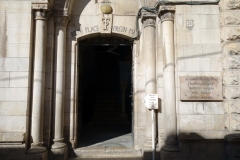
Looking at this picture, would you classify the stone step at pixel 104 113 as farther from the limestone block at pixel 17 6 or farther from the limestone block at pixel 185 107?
the limestone block at pixel 17 6

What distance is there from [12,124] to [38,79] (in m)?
1.22

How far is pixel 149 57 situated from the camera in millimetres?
6664

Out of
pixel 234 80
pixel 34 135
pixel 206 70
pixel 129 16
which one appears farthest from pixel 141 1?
pixel 34 135

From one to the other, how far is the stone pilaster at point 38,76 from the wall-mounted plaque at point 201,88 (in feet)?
11.4

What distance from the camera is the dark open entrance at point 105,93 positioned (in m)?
8.73

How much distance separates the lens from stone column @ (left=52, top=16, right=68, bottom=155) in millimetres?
6445

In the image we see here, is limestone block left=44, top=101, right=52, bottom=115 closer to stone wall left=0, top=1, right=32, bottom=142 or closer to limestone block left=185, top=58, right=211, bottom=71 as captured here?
stone wall left=0, top=1, right=32, bottom=142

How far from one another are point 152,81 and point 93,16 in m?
2.58

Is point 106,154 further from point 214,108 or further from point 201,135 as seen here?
point 214,108

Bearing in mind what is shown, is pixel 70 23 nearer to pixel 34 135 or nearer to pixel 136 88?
pixel 136 88

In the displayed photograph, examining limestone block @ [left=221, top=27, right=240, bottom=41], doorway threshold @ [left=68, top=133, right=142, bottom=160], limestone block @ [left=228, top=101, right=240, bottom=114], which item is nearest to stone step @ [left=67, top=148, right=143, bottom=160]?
doorway threshold @ [left=68, top=133, right=142, bottom=160]

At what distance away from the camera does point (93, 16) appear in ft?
23.8

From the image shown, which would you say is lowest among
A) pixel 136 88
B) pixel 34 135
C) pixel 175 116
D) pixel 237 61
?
pixel 34 135

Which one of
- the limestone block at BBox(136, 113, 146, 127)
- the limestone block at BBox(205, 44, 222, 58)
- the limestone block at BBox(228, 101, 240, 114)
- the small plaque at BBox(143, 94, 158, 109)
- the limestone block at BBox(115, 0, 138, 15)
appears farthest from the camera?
the limestone block at BBox(115, 0, 138, 15)
